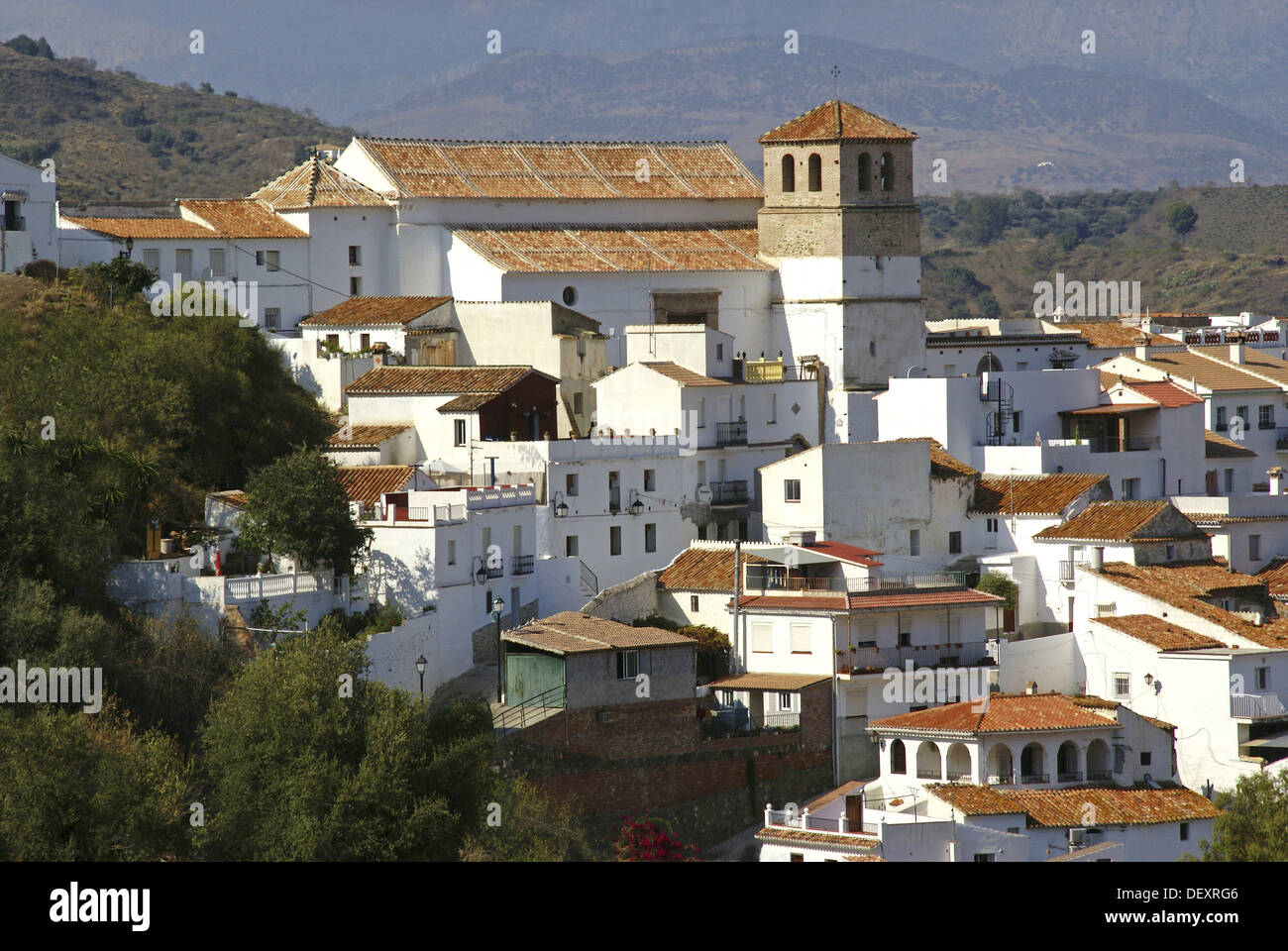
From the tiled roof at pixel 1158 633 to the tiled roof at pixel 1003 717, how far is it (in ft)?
11.8

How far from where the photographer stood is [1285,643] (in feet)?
146

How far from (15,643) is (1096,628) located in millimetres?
22779

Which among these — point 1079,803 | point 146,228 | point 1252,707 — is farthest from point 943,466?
point 146,228

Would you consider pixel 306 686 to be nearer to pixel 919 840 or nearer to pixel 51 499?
pixel 51 499

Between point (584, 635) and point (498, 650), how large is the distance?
2103 millimetres

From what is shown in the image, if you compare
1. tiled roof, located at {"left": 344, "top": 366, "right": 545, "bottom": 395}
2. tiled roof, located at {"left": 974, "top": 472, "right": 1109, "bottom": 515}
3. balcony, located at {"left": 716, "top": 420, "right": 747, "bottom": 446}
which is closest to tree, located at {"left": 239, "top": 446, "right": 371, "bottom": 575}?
tiled roof, located at {"left": 344, "top": 366, "right": 545, "bottom": 395}

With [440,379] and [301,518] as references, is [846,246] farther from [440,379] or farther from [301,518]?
[301,518]

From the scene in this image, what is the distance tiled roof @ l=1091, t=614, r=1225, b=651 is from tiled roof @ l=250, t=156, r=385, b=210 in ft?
71.0

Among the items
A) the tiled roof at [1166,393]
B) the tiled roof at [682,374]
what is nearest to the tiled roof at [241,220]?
the tiled roof at [682,374]

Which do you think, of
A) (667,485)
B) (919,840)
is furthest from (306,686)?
(667,485)

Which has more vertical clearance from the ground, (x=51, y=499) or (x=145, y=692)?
(x=51, y=499)

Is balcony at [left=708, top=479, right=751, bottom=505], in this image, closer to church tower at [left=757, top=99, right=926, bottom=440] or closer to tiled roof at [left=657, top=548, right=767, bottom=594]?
tiled roof at [left=657, top=548, right=767, bottom=594]

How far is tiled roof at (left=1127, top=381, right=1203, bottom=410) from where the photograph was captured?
181ft

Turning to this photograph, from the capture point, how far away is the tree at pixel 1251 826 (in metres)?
33.6
